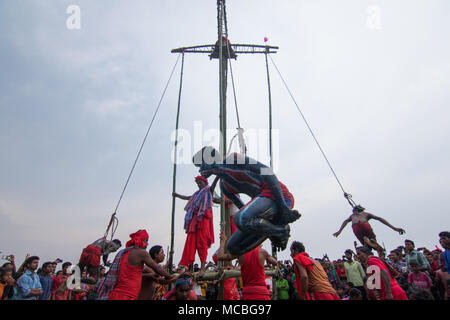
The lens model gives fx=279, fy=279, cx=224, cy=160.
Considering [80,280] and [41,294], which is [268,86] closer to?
[80,280]

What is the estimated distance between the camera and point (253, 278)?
161 inches

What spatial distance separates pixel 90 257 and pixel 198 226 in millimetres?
2544

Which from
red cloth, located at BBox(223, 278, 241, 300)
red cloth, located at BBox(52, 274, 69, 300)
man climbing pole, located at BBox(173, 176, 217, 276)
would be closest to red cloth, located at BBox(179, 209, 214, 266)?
man climbing pole, located at BBox(173, 176, 217, 276)

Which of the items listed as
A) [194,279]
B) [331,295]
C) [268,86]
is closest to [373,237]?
[331,295]

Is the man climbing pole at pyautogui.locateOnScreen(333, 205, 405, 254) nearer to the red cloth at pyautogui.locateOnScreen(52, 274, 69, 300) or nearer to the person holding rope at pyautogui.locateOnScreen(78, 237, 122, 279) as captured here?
the person holding rope at pyautogui.locateOnScreen(78, 237, 122, 279)

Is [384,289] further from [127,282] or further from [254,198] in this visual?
→ [127,282]

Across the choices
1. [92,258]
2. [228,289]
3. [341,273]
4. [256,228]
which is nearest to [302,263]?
[256,228]

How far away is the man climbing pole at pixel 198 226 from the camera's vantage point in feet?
17.7

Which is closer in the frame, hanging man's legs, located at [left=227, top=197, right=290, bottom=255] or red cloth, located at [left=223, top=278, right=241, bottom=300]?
hanging man's legs, located at [left=227, top=197, right=290, bottom=255]

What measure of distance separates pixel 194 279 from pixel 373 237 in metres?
4.43

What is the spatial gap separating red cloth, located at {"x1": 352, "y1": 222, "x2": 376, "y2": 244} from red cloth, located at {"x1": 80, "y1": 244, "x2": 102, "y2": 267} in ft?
19.6

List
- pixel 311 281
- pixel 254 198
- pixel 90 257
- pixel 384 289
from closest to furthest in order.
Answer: pixel 254 198 < pixel 384 289 < pixel 311 281 < pixel 90 257

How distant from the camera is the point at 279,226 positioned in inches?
149

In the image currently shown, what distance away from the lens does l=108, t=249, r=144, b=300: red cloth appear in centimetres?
362
